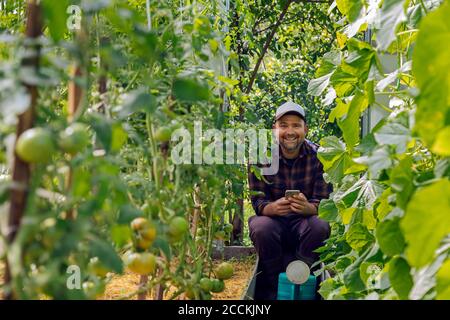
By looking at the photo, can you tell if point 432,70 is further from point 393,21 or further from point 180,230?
point 180,230

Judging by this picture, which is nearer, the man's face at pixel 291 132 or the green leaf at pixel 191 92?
the green leaf at pixel 191 92

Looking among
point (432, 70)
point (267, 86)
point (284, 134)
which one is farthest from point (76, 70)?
point (267, 86)

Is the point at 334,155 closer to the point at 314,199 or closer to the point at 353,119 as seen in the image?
the point at 353,119

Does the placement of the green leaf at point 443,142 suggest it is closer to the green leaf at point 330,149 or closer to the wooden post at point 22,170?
the wooden post at point 22,170

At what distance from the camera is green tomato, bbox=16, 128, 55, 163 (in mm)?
714

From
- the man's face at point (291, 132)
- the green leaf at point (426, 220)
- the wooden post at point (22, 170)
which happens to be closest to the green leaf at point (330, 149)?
the man's face at point (291, 132)

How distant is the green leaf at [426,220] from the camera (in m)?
0.87

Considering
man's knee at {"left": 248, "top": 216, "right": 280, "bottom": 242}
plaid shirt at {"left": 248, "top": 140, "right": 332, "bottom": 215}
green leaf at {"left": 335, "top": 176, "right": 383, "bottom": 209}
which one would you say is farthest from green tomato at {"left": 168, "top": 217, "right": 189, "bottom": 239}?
plaid shirt at {"left": 248, "top": 140, "right": 332, "bottom": 215}

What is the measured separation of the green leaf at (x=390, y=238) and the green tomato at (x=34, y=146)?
725 millimetres

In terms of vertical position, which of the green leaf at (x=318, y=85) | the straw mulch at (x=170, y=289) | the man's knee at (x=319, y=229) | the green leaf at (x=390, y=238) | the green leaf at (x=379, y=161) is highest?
the green leaf at (x=318, y=85)

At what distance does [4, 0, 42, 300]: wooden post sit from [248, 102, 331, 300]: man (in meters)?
1.96

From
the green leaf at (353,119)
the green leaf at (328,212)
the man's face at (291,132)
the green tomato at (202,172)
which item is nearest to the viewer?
the green tomato at (202,172)

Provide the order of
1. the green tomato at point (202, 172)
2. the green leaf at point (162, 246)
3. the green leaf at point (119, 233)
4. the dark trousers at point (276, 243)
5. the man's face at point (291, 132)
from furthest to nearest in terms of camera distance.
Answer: the man's face at point (291, 132) → the dark trousers at point (276, 243) → the green tomato at point (202, 172) → the green leaf at point (162, 246) → the green leaf at point (119, 233)

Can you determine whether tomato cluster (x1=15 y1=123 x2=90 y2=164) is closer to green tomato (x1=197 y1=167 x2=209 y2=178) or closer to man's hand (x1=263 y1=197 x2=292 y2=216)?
green tomato (x1=197 y1=167 x2=209 y2=178)
